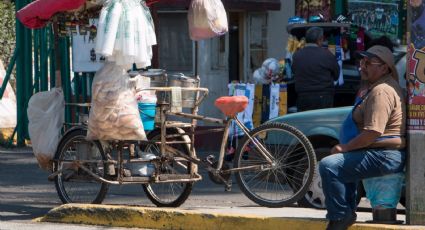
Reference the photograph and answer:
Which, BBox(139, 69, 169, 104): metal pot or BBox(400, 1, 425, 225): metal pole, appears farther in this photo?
BBox(139, 69, 169, 104): metal pot

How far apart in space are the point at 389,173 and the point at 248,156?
69.1 inches

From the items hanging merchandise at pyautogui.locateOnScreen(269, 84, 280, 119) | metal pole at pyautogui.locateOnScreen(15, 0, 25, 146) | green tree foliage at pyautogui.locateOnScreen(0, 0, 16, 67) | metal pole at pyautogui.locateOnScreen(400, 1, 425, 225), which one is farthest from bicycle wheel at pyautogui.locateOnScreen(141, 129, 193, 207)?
green tree foliage at pyautogui.locateOnScreen(0, 0, 16, 67)

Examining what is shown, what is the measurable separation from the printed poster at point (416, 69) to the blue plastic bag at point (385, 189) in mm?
426

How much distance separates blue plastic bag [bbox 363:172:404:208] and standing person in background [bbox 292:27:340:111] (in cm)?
523

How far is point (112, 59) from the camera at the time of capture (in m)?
8.82

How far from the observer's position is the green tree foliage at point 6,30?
74.6 feet

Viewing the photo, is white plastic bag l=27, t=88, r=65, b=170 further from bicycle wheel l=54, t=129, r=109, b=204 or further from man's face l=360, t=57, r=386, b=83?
man's face l=360, t=57, r=386, b=83

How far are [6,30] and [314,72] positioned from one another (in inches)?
459

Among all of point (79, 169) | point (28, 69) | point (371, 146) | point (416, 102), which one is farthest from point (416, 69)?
point (28, 69)

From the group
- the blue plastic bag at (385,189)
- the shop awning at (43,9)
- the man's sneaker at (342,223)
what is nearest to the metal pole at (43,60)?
the shop awning at (43,9)

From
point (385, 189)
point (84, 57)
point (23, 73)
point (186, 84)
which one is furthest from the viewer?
point (23, 73)

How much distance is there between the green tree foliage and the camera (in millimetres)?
22734

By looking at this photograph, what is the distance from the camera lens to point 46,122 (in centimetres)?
959

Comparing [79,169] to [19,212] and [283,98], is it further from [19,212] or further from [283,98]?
[283,98]
